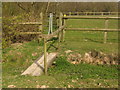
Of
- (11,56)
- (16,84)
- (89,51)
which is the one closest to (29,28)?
(11,56)

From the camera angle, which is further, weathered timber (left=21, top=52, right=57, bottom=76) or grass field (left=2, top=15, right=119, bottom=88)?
weathered timber (left=21, top=52, right=57, bottom=76)

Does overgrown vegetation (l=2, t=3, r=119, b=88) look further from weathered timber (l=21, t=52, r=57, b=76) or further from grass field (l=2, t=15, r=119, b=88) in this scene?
weathered timber (l=21, t=52, r=57, b=76)

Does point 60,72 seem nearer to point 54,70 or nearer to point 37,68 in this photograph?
point 54,70

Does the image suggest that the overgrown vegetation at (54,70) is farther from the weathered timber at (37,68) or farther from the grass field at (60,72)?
the weathered timber at (37,68)

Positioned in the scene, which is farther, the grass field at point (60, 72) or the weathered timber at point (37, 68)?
the weathered timber at point (37, 68)

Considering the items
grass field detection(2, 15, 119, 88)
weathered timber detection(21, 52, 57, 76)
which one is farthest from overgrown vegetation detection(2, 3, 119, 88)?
weathered timber detection(21, 52, 57, 76)

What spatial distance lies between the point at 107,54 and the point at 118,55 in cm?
41

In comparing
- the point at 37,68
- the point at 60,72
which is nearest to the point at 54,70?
the point at 60,72

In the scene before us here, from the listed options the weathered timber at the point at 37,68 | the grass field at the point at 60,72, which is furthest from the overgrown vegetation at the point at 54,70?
the weathered timber at the point at 37,68

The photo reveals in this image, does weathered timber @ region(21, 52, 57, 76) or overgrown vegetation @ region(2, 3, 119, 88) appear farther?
weathered timber @ region(21, 52, 57, 76)

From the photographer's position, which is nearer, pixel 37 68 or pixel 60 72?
pixel 37 68

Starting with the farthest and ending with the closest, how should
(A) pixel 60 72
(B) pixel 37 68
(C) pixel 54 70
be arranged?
(C) pixel 54 70 < (A) pixel 60 72 < (B) pixel 37 68

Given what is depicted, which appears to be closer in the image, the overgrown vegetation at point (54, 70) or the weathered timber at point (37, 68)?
the overgrown vegetation at point (54, 70)

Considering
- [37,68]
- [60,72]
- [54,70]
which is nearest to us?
[37,68]
